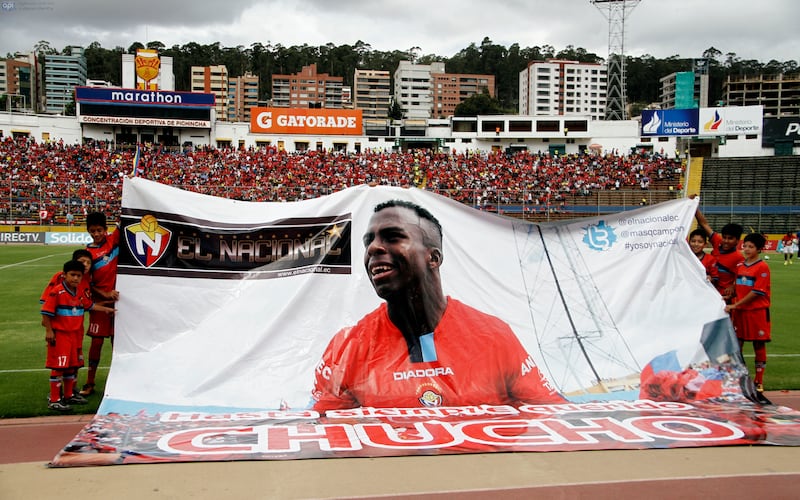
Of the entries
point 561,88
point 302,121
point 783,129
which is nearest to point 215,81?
point 561,88

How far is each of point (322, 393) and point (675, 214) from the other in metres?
4.36

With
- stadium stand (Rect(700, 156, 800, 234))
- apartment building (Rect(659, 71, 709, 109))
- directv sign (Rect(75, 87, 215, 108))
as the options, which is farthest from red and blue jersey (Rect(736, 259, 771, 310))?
apartment building (Rect(659, 71, 709, 109))

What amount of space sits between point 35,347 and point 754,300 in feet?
31.2

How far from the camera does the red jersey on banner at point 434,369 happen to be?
588cm

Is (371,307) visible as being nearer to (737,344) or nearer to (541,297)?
(541,297)

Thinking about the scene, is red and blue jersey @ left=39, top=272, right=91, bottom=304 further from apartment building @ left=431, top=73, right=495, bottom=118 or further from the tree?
apartment building @ left=431, top=73, right=495, bottom=118

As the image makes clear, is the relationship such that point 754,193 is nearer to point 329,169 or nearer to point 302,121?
point 329,169

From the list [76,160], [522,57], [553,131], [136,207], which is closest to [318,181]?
[76,160]

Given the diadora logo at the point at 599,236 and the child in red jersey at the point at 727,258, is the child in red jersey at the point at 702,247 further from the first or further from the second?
the diadora logo at the point at 599,236

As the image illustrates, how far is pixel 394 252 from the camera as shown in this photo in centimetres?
645

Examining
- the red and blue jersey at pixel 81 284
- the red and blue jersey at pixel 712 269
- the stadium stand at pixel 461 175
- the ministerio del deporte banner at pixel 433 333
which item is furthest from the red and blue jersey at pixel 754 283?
the stadium stand at pixel 461 175

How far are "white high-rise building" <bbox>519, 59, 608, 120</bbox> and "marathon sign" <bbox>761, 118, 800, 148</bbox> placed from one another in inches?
3659

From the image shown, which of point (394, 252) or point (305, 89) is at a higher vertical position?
point (305, 89)

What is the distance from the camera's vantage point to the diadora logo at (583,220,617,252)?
23.4 feet
